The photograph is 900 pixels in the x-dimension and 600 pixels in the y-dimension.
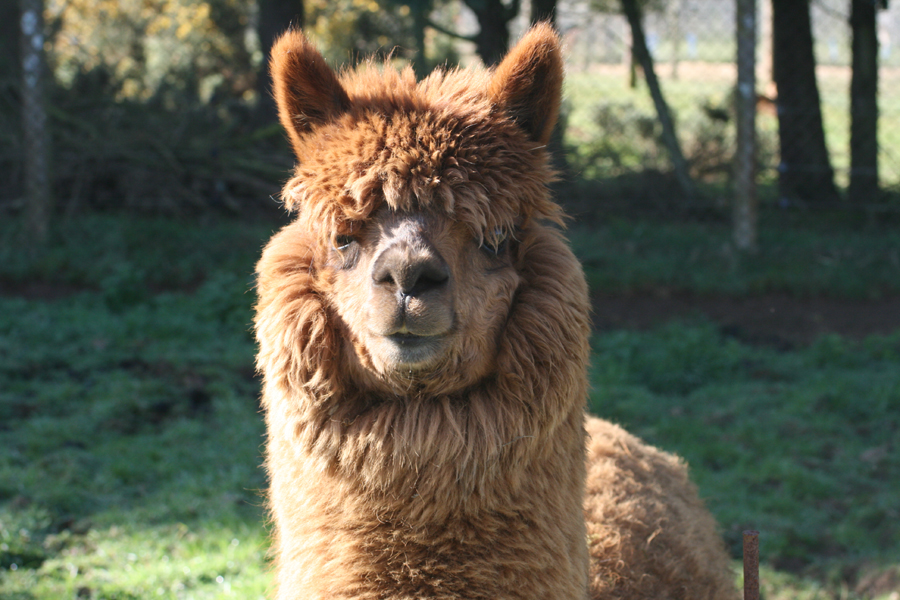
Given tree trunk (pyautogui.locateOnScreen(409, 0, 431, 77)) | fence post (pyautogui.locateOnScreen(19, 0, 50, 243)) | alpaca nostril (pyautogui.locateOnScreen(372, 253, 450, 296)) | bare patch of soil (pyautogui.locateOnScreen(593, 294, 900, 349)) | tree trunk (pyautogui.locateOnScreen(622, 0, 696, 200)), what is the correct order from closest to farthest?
alpaca nostril (pyautogui.locateOnScreen(372, 253, 450, 296))
bare patch of soil (pyautogui.locateOnScreen(593, 294, 900, 349))
tree trunk (pyautogui.locateOnScreen(409, 0, 431, 77))
fence post (pyautogui.locateOnScreen(19, 0, 50, 243))
tree trunk (pyautogui.locateOnScreen(622, 0, 696, 200))

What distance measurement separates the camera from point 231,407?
5.47 metres

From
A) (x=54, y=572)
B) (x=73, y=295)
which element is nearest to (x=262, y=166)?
(x=73, y=295)

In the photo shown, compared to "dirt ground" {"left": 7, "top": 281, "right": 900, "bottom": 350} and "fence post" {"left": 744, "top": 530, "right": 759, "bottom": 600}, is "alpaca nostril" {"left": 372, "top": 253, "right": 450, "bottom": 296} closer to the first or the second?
"fence post" {"left": 744, "top": 530, "right": 759, "bottom": 600}

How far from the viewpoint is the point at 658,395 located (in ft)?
19.2

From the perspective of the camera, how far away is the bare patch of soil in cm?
676

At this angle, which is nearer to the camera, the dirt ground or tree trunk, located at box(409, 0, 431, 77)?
the dirt ground

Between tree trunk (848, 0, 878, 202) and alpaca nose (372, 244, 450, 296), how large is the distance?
8.82 metres

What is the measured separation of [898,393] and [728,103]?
22.0 feet

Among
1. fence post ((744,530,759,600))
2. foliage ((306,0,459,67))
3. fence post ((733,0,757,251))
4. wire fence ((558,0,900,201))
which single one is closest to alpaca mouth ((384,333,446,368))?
fence post ((744,530,759,600))

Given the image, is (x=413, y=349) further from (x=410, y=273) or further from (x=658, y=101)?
(x=658, y=101)

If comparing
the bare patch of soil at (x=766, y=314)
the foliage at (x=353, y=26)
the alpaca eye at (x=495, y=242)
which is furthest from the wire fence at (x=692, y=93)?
the alpaca eye at (x=495, y=242)

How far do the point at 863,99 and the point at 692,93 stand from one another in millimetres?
4196

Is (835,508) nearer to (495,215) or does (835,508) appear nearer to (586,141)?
(495,215)

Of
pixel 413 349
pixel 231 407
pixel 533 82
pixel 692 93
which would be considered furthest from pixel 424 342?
pixel 692 93
